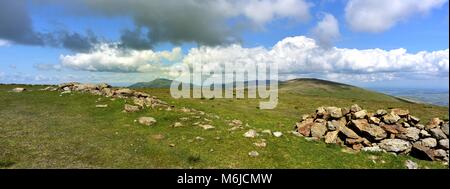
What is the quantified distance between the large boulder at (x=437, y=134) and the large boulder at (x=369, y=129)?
10.7ft

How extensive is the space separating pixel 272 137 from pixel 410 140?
34.2 feet

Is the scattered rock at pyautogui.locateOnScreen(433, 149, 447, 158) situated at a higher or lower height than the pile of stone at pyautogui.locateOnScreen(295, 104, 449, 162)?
lower

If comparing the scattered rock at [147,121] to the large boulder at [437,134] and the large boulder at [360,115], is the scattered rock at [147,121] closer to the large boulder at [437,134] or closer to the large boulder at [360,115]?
the large boulder at [360,115]

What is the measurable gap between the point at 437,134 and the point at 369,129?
468 centimetres

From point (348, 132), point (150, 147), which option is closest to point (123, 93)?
point (150, 147)

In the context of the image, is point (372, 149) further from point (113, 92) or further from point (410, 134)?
point (113, 92)

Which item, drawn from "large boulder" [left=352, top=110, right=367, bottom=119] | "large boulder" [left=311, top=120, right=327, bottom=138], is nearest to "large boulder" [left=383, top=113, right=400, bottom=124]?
"large boulder" [left=352, top=110, right=367, bottom=119]

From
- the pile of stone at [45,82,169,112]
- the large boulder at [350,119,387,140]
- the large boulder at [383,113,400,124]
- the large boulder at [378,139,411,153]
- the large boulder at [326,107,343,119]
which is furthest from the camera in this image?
the pile of stone at [45,82,169,112]

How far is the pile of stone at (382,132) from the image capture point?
2527 cm

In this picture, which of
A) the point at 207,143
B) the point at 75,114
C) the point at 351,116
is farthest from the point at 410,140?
the point at 75,114

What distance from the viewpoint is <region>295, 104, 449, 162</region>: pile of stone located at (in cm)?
2527

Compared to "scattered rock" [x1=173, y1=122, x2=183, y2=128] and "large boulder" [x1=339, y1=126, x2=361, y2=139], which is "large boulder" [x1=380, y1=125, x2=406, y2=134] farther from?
"scattered rock" [x1=173, y1=122, x2=183, y2=128]

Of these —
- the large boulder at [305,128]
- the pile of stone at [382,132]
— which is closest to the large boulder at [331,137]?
the pile of stone at [382,132]
